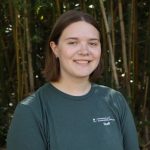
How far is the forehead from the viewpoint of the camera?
1712 mm

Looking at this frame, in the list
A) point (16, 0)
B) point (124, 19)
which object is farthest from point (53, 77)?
point (124, 19)

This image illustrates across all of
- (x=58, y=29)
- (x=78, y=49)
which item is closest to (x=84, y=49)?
(x=78, y=49)

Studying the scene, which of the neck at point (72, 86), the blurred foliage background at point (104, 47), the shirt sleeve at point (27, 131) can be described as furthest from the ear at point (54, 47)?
the blurred foliage background at point (104, 47)

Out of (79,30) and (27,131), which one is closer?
(27,131)

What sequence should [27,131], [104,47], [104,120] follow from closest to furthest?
[27,131], [104,120], [104,47]

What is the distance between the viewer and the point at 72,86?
1.76m

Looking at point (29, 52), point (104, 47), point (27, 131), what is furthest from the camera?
point (29, 52)

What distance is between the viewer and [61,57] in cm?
174

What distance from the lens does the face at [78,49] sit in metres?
1.70

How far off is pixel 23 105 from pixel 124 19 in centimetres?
163

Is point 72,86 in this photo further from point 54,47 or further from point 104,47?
point 104,47

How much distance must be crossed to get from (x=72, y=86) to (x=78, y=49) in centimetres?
15

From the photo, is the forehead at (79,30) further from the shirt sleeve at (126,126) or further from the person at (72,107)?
the shirt sleeve at (126,126)

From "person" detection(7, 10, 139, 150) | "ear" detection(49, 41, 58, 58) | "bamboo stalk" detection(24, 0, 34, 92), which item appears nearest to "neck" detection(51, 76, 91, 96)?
"person" detection(7, 10, 139, 150)
